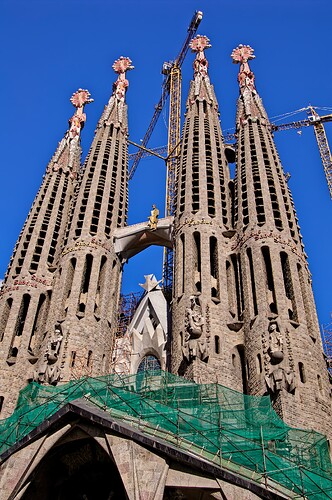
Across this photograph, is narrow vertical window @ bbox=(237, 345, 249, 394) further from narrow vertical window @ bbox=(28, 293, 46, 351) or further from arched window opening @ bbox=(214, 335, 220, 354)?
narrow vertical window @ bbox=(28, 293, 46, 351)

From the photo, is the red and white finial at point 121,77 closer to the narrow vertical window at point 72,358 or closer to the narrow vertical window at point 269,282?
the narrow vertical window at point 269,282

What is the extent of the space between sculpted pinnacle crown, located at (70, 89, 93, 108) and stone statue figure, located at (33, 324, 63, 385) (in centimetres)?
2304

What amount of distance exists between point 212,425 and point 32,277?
14.8 m

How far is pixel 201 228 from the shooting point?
3059 centimetres

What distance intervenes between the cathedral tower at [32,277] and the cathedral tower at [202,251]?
6711mm

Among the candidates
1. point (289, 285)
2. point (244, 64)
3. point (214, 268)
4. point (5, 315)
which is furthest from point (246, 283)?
point (244, 64)

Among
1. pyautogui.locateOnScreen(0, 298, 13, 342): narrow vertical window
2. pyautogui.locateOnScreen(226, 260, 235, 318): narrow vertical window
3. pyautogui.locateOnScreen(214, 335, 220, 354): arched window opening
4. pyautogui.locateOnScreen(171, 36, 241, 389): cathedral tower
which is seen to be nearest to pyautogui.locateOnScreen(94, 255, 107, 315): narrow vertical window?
pyautogui.locateOnScreen(171, 36, 241, 389): cathedral tower

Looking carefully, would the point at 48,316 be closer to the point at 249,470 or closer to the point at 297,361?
the point at 297,361

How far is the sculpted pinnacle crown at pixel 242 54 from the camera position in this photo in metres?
43.3

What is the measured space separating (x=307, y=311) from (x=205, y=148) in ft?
42.4

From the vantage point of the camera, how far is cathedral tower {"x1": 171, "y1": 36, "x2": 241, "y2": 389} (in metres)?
25.4

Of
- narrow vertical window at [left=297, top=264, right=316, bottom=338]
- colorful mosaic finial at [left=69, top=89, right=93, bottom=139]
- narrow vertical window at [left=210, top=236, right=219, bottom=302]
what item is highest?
colorful mosaic finial at [left=69, top=89, right=93, bottom=139]

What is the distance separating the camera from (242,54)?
143 feet

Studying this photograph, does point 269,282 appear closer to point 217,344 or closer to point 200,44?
point 217,344
